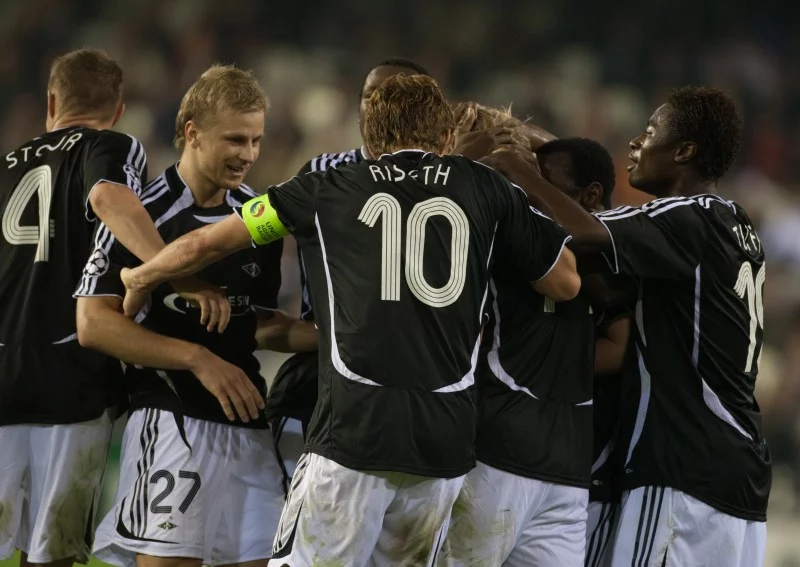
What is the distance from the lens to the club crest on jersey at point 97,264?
13.2 feet

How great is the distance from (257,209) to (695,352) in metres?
1.64

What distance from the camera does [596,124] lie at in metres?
10.6

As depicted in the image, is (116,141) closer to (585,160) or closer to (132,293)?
(132,293)

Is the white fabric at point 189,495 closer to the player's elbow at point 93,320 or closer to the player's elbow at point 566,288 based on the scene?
the player's elbow at point 93,320

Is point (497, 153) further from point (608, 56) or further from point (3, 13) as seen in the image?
point (3, 13)

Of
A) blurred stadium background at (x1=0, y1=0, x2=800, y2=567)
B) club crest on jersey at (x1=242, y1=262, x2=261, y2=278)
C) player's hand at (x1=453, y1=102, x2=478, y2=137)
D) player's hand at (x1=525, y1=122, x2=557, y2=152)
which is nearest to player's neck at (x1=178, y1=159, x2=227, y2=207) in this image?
club crest on jersey at (x1=242, y1=262, x2=261, y2=278)

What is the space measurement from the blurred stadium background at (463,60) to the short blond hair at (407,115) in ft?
22.0

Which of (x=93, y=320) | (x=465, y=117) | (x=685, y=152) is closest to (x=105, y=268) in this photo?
(x=93, y=320)

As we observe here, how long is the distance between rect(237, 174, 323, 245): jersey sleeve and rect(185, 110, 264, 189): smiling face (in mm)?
783

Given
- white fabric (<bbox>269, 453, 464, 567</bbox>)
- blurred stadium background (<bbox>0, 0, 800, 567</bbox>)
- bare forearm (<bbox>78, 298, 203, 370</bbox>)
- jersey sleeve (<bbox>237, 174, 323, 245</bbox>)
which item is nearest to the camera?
white fabric (<bbox>269, 453, 464, 567</bbox>)

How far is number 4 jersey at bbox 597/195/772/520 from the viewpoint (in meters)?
3.78

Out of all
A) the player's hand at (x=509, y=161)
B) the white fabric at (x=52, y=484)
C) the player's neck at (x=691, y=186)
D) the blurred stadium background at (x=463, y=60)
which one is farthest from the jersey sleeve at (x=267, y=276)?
the blurred stadium background at (x=463, y=60)

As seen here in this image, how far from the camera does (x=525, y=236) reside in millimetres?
3459

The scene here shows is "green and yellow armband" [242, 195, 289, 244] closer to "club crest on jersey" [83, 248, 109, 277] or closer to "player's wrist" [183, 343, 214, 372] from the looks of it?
"player's wrist" [183, 343, 214, 372]
